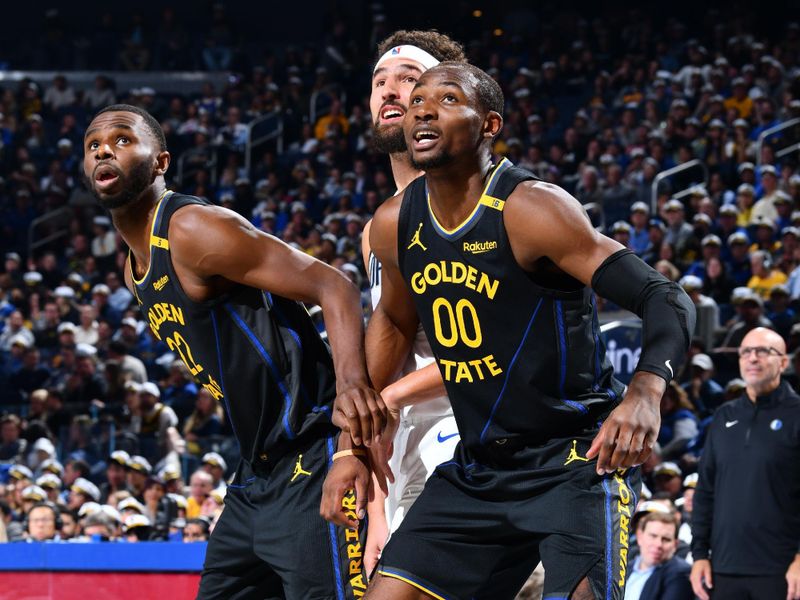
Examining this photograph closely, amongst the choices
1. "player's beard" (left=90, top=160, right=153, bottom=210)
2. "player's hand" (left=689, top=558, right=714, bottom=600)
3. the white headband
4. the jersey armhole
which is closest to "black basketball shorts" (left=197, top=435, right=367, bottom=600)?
the jersey armhole

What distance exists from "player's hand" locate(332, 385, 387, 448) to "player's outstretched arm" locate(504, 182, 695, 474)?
663 mm

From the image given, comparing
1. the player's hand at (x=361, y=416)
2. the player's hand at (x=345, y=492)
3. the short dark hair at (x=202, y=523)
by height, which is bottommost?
the short dark hair at (x=202, y=523)

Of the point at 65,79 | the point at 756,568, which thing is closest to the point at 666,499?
the point at 756,568

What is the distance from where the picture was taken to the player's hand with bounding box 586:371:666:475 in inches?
118

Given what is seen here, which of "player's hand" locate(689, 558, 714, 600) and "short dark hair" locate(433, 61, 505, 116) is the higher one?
"short dark hair" locate(433, 61, 505, 116)

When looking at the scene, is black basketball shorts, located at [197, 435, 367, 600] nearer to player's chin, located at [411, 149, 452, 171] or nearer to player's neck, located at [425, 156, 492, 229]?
player's neck, located at [425, 156, 492, 229]

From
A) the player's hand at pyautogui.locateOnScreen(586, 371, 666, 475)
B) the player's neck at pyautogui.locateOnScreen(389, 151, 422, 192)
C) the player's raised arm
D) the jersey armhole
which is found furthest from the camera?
the player's neck at pyautogui.locateOnScreen(389, 151, 422, 192)

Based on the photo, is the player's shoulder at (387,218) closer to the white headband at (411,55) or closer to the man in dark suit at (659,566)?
the white headband at (411,55)

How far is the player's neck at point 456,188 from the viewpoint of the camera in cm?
360

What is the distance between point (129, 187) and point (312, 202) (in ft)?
47.7

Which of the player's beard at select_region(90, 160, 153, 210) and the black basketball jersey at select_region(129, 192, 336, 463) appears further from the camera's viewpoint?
the player's beard at select_region(90, 160, 153, 210)

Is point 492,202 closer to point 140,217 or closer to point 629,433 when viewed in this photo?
point 629,433

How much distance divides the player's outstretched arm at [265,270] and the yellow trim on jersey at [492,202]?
0.68 metres

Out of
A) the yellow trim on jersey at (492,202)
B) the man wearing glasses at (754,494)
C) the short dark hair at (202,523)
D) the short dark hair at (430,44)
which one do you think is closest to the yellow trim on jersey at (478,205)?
the yellow trim on jersey at (492,202)
